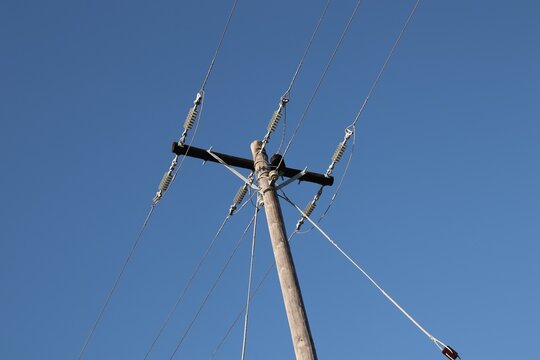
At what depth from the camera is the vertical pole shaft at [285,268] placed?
7035 millimetres

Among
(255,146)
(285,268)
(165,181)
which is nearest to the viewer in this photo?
(285,268)

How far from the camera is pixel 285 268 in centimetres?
781

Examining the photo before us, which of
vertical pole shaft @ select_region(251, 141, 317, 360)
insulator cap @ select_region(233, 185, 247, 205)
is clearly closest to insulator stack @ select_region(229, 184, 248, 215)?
insulator cap @ select_region(233, 185, 247, 205)

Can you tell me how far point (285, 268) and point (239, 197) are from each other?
2707 millimetres

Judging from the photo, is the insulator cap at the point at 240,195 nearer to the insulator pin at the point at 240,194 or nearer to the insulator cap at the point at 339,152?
the insulator pin at the point at 240,194

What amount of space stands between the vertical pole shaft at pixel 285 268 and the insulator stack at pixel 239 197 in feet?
2.34

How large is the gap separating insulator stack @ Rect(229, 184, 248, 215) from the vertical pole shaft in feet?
2.34

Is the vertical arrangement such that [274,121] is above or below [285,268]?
above

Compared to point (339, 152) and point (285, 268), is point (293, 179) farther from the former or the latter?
point (285, 268)

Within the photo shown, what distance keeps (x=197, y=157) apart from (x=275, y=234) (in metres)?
2.21

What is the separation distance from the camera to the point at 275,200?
8805 millimetres

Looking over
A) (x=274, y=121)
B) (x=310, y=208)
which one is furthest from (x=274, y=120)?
(x=310, y=208)

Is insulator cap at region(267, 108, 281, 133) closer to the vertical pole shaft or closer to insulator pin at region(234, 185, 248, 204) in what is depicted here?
the vertical pole shaft

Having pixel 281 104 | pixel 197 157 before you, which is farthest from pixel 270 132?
pixel 197 157
